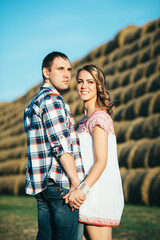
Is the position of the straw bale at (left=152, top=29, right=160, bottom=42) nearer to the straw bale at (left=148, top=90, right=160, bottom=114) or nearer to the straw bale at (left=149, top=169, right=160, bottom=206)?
the straw bale at (left=148, top=90, right=160, bottom=114)

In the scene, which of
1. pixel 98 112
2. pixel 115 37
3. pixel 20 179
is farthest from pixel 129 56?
pixel 98 112

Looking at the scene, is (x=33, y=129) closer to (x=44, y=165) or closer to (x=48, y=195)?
(x=44, y=165)

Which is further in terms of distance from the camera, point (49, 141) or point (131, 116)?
point (131, 116)

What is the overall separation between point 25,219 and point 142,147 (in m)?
3.24

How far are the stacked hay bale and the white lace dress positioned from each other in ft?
16.0

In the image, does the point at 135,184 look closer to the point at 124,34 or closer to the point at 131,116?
the point at 131,116

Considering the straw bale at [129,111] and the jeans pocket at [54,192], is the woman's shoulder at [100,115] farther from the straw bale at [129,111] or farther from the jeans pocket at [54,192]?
the straw bale at [129,111]

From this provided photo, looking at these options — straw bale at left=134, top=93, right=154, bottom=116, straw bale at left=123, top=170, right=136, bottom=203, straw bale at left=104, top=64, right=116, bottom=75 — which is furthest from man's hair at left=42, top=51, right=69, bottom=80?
straw bale at left=104, top=64, right=116, bottom=75

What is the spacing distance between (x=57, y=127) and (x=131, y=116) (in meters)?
7.98

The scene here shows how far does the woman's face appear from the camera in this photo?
9.10ft

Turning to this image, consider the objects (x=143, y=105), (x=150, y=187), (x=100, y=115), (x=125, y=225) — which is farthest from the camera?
(x=143, y=105)

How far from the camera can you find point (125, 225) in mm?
5680

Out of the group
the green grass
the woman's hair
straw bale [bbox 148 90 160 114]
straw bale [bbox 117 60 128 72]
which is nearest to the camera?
the woman's hair

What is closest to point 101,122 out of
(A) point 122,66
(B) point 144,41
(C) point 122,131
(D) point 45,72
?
(D) point 45,72
